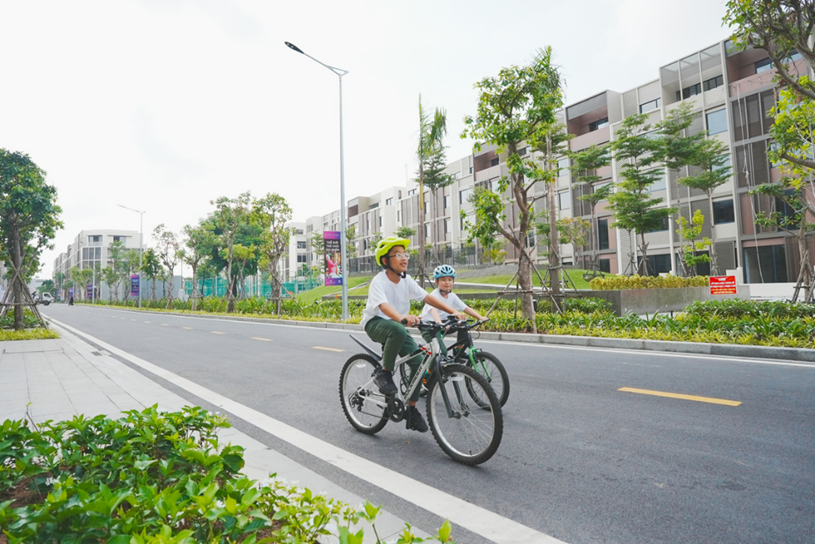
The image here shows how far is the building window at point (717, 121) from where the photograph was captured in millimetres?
32969

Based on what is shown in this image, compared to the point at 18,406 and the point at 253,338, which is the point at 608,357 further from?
the point at 253,338

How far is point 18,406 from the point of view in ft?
18.5

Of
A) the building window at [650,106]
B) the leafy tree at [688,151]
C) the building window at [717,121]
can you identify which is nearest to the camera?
→ the leafy tree at [688,151]

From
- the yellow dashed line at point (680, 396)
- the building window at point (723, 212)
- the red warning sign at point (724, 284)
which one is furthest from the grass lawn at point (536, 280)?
the yellow dashed line at point (680, 396)

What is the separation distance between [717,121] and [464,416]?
38.0 m

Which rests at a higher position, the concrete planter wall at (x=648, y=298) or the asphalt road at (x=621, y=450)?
the concrete planter wall at (x=648, y=298)

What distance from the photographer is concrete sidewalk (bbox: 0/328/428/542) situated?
328cm

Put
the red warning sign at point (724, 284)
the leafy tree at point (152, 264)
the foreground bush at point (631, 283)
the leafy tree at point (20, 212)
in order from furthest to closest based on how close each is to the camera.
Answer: the leafy tree at point (152, 264) → the foreground bush at point (631, 283) → the leafy tree at point (20, 212) → the red warning sign at point (724, 284)

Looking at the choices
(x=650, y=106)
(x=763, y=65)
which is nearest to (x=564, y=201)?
(x=650, y=106)

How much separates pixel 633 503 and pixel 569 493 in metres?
0.37

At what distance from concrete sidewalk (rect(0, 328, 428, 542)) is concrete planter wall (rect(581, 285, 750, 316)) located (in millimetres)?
13741

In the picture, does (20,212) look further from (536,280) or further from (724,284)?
(536,280)

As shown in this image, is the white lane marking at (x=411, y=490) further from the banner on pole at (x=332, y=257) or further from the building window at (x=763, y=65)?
the building window at (x=763, y=65)

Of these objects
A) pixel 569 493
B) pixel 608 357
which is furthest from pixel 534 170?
pixel 569 493
